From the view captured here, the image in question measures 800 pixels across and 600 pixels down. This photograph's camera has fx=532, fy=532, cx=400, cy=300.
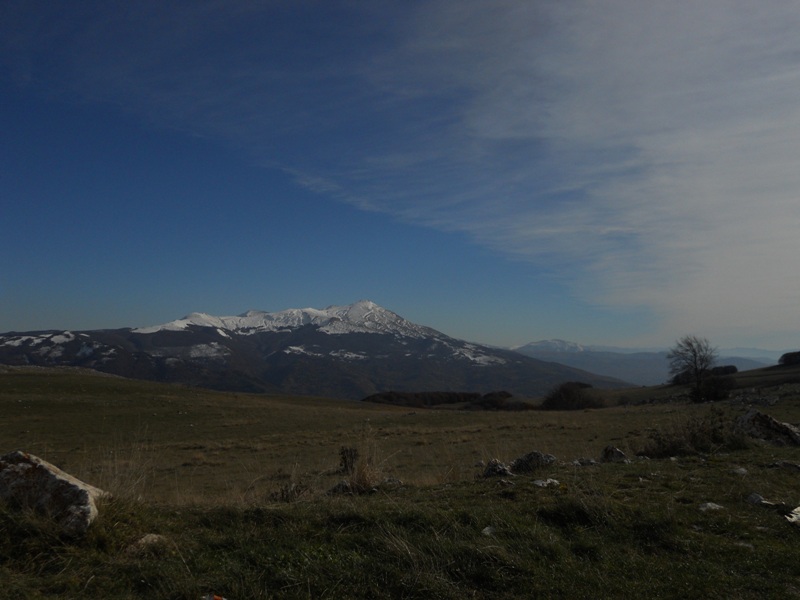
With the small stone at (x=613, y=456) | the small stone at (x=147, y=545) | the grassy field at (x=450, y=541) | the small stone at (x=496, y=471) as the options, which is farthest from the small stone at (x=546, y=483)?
the small stone at (x=147, y=545)

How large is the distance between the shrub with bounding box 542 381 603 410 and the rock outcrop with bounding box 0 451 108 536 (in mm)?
68777

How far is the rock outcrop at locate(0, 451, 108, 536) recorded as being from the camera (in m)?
5.07

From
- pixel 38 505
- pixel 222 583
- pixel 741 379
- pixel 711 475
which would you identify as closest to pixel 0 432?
pixel 38 505

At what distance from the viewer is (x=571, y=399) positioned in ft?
231

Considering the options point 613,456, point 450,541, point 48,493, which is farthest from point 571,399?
point 48,493

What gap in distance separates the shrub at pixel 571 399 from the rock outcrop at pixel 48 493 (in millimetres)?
68777

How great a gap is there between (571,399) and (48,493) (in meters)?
71.0

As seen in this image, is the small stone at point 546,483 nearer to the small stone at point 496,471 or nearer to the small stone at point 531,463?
the small stone at point 496,471

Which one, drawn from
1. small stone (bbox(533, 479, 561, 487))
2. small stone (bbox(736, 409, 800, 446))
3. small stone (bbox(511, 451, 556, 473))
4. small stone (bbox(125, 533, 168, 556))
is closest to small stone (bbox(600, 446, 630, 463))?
small stone (bbox(511, 451, 556, 473))

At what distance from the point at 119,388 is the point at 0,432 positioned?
2351 cm

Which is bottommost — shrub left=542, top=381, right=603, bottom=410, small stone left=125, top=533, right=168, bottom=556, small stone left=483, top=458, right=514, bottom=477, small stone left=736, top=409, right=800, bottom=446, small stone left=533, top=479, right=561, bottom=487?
shrub left=542, top=381, right=603, bottom=410

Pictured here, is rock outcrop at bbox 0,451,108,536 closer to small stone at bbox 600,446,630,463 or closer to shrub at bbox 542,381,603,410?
small stone at bbox 600,446,630,463

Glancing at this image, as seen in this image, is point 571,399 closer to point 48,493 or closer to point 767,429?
point 767,429

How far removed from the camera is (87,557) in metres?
4.80
